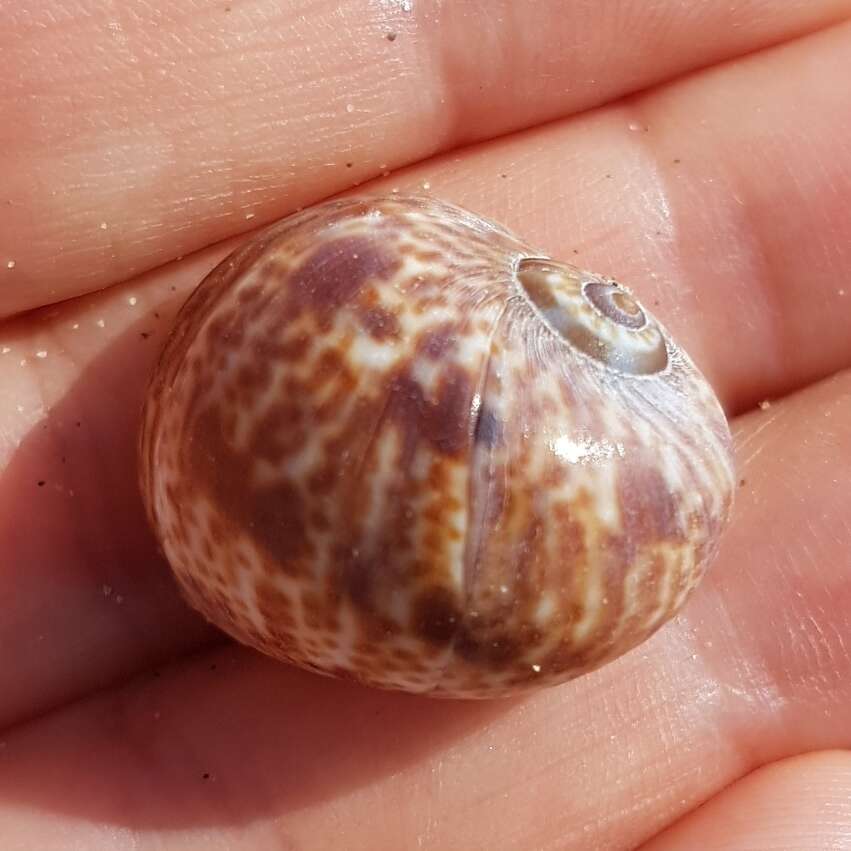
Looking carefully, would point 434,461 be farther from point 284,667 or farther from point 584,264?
point 584,264

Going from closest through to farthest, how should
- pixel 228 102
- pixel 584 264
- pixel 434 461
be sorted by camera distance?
pixel 434 461, pixel 228 102, pixel 584 264

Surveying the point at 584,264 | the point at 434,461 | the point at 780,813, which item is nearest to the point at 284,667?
the point at 434,461

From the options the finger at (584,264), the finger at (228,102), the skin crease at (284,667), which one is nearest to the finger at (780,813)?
the skin crease at (284,667)

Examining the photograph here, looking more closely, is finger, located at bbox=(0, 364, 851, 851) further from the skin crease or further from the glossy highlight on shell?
the glossy highlight on shell

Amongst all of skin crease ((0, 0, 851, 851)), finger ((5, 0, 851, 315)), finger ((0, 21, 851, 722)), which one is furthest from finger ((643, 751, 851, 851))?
finger ((5, 0, 851, 315))

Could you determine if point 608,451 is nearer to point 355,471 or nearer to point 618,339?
point 618,339

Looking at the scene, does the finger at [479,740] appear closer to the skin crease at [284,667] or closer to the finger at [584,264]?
the skin crease at [284,667]
